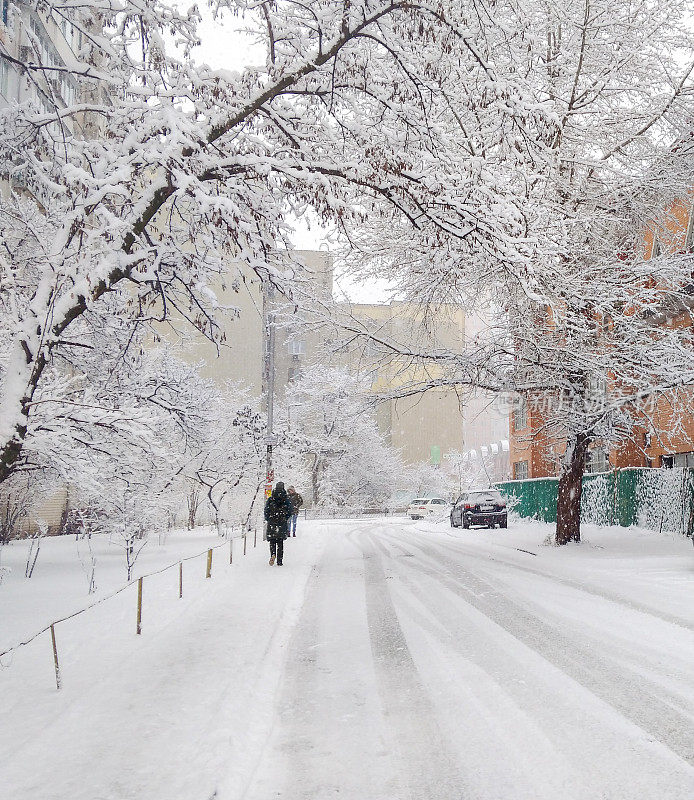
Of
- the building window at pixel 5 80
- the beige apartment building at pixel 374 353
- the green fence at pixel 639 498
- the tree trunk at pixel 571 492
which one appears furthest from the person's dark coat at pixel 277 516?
the building window at pixel 5 80

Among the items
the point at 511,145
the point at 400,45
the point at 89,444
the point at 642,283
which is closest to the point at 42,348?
the point at 89,444

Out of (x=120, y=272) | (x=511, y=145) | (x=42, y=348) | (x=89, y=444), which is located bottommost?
(x=89, y=444)

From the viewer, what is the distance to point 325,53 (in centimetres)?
712

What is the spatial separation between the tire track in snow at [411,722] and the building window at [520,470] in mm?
30328

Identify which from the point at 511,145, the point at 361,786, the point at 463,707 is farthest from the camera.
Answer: the point at 511,145

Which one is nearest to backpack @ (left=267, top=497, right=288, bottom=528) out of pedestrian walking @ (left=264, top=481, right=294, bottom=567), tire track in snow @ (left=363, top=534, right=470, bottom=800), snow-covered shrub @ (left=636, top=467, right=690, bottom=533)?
pedestrian walking @ (left=264, top=481, right=294, bottom=567)

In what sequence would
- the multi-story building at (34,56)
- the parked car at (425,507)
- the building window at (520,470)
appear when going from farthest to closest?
1. the parked car at (425,507)
2. the building window at (520,470)
3. the multi-story building at (34,56)

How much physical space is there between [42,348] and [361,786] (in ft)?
16.0

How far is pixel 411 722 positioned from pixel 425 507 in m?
42.1

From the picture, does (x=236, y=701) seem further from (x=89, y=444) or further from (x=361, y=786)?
(x=89, y=444)

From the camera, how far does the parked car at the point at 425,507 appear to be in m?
45.8

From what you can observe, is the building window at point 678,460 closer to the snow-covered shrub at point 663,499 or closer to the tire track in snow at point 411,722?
the snow-covered shrub at point 663,499

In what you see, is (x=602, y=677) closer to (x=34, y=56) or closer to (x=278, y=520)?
(x=34, y=56)

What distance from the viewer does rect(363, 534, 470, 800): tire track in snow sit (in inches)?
150
